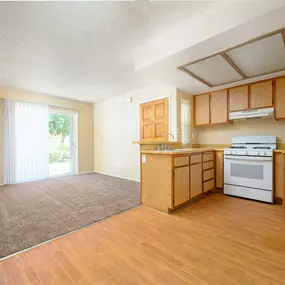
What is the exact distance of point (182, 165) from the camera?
8.91 feet

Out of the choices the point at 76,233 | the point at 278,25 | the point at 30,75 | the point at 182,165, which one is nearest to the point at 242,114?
the point at 182,165

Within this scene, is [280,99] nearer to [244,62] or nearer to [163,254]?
[244,62]

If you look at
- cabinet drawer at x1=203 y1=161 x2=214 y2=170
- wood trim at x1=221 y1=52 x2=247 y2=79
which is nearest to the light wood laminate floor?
cabinet drawer at x1=203 y1=161 x2=214 y2=170

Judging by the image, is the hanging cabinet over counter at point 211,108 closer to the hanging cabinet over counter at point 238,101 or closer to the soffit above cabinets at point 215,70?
→ the hanging cabinet over counter at point 238,101

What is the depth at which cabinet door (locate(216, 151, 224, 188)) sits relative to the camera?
141 inches

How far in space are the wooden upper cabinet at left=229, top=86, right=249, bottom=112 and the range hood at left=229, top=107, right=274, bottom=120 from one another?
0.10 m

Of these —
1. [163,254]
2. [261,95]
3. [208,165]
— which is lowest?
[163,254]

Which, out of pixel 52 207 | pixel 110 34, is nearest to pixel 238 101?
pixel 110 34

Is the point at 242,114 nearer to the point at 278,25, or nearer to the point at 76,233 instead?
the point at 278,25

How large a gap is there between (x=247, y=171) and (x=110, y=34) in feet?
10.6

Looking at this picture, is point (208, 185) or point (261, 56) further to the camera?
point (208, 185)

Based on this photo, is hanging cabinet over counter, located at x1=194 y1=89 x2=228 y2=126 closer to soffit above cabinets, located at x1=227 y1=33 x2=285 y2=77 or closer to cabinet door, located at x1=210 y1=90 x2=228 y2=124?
cabinet door, located at x1=210 y1=90 x2=228 y2=124

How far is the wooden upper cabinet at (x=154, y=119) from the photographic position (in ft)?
13.2

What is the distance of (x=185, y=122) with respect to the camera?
409cm
